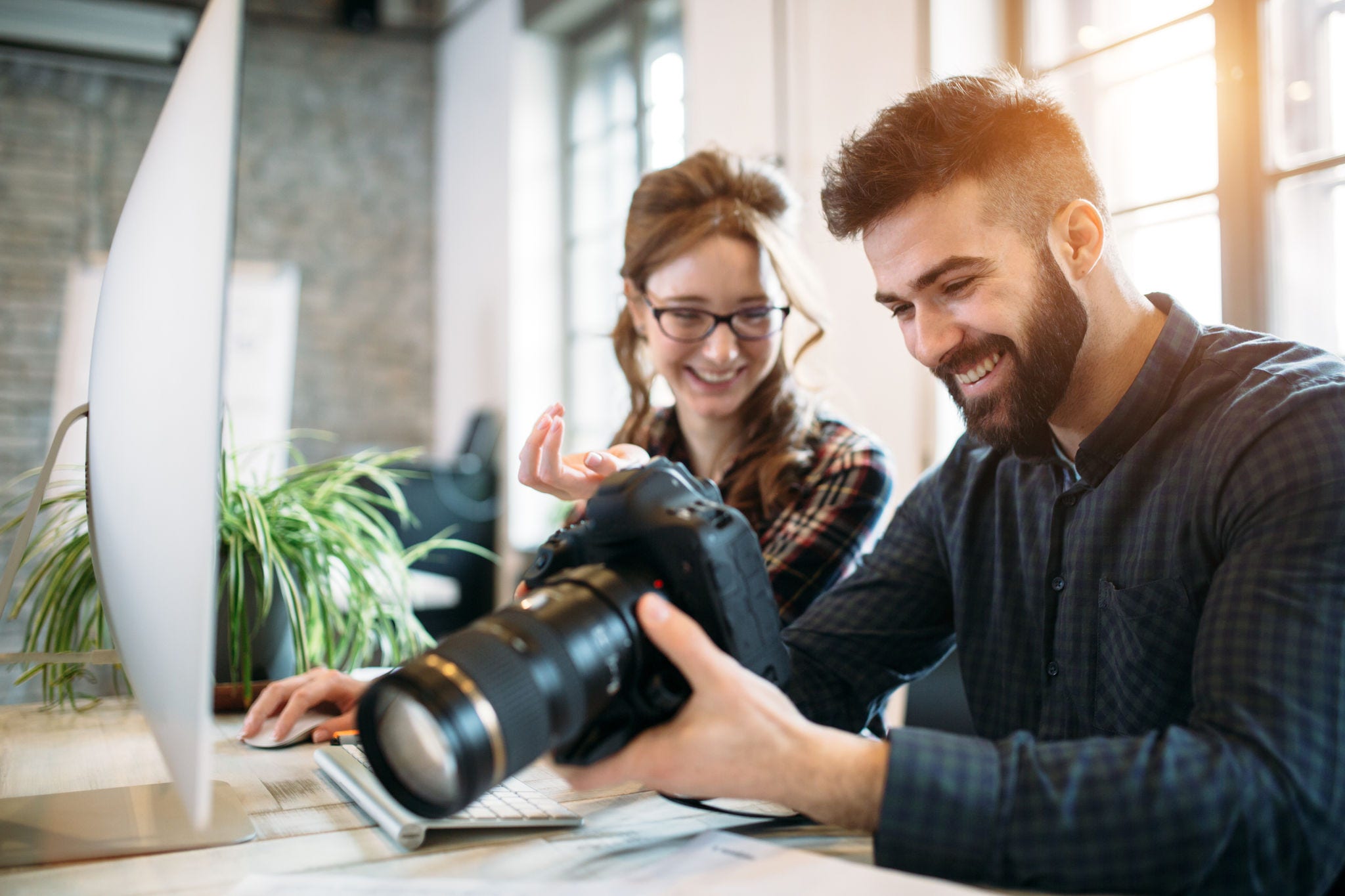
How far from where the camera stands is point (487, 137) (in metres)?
4.37

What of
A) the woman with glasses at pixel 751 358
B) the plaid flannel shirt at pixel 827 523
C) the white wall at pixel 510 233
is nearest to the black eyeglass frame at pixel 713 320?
the woman with glasses at pixel 751 358

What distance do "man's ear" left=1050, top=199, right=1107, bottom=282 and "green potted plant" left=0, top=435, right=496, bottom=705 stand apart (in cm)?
85

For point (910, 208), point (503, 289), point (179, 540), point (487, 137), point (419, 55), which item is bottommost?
point (179, 540)

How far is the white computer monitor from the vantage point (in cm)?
48

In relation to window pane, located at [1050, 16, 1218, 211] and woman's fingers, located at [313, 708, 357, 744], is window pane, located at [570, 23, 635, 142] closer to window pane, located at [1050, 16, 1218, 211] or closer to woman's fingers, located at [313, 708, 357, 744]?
window pane, located at [1050, 16, 1218, 211]

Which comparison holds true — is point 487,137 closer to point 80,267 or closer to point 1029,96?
point 80,267

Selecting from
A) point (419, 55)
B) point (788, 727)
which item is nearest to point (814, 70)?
point (788, 727)

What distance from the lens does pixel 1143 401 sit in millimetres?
879

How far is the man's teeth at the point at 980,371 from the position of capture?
0.91 m

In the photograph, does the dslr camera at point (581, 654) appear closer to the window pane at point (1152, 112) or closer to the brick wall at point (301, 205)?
the window pane at point (1152, 112)

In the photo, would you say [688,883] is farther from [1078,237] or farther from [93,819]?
[1078,237]

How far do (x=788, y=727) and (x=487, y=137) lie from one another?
13.5ft

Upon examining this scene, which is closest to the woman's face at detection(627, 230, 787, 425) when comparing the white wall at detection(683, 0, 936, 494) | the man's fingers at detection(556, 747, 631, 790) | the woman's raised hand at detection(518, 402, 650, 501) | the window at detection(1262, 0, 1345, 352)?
the woman's raised hand at detection(518, 402, 650, 501)

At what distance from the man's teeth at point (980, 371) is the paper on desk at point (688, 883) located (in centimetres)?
47
